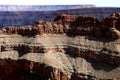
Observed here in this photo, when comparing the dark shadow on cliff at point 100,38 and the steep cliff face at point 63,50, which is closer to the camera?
the steep cliff face at point 63,50

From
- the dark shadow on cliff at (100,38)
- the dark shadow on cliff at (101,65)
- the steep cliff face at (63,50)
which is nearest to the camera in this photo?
the dark shadow on cliff at (101,65)

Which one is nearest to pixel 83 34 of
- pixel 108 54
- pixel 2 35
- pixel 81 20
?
pixel 81 20

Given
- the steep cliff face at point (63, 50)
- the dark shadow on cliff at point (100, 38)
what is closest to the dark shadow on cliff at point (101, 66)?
the steep cliff face at point (63, 50)

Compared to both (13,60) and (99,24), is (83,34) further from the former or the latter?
(13,60)

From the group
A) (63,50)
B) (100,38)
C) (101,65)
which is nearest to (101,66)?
(101,65)

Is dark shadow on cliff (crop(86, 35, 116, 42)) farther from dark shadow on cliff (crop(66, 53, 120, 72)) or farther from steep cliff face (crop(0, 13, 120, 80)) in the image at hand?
dark shadow on cliff (crop(66, 53, 120, 72))

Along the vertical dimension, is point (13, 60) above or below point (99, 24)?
below

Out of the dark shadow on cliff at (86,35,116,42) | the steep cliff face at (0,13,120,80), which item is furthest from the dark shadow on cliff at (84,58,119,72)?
the dark shadow on cliff at (86,35,116,42)

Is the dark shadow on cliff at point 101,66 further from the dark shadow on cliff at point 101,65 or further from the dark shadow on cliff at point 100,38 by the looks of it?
the dark shadow on cliff at point 100,38
